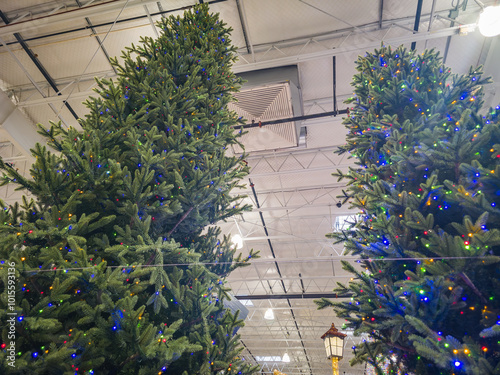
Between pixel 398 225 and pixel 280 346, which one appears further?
pixel 280 346

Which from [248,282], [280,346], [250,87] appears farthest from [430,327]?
[280,346]

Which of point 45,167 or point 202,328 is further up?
point 45,167

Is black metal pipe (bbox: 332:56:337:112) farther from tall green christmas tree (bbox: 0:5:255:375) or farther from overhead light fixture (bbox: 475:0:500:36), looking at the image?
tall green christmas tree (bbox: 0:5:255:375)

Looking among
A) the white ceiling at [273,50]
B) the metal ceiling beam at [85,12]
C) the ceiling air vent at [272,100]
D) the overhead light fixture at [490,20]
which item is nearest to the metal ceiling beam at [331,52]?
the white ceiling at [273,50]

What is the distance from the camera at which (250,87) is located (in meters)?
5.59

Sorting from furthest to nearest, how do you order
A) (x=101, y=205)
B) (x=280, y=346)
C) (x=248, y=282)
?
(x=280, y=346) → (x=248, y=282) → (x=101, y=205)

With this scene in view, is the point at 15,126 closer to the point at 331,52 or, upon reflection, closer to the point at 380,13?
the point at 331,52

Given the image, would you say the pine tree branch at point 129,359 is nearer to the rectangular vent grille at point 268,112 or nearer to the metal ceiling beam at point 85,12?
the rectangular vent grille at point 268,112

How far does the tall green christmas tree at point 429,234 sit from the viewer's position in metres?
1.51

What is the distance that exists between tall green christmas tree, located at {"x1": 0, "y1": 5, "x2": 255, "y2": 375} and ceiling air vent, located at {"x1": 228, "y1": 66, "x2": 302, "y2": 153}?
2.98 m

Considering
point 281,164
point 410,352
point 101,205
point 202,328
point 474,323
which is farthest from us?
point 281,164

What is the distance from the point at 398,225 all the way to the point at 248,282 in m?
12.3

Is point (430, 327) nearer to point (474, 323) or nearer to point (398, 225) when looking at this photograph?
point (474, 323)

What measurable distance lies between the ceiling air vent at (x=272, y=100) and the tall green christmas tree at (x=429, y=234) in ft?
10.1
